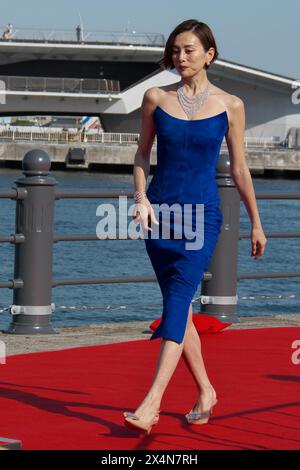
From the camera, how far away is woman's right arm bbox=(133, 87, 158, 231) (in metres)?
5.07

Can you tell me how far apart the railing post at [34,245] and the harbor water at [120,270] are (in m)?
0.71

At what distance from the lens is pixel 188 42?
5.09 metres

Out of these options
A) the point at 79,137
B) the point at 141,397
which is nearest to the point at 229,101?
the point at 141,397

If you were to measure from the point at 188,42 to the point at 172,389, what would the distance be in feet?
6.07

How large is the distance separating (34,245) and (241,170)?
313 centimetres

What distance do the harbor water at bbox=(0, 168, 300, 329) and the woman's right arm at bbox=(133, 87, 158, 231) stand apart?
11.7ft

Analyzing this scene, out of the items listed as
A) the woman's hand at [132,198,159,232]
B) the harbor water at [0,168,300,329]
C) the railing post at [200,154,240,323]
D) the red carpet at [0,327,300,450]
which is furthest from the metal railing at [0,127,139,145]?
the woman's hand at [132,198,159,232]

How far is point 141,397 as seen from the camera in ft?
19.5

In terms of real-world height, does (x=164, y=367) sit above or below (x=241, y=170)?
below

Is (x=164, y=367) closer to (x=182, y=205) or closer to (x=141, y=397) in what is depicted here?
(x=182, y=205)

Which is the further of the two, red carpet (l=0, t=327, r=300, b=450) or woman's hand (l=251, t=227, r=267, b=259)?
woman's hand (l=251, t=227, r=267, b=259)

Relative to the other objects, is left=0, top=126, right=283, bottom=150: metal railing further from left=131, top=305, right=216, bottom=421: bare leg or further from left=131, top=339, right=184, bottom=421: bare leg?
left=131, top=339, right=184, bottom=421: bare leg

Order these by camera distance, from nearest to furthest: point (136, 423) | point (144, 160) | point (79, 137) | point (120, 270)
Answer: point (136, 423) < point (144, 160) < point (120, 270) < point (79, 137)

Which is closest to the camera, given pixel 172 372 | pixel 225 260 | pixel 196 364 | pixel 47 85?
pixel 172 372
